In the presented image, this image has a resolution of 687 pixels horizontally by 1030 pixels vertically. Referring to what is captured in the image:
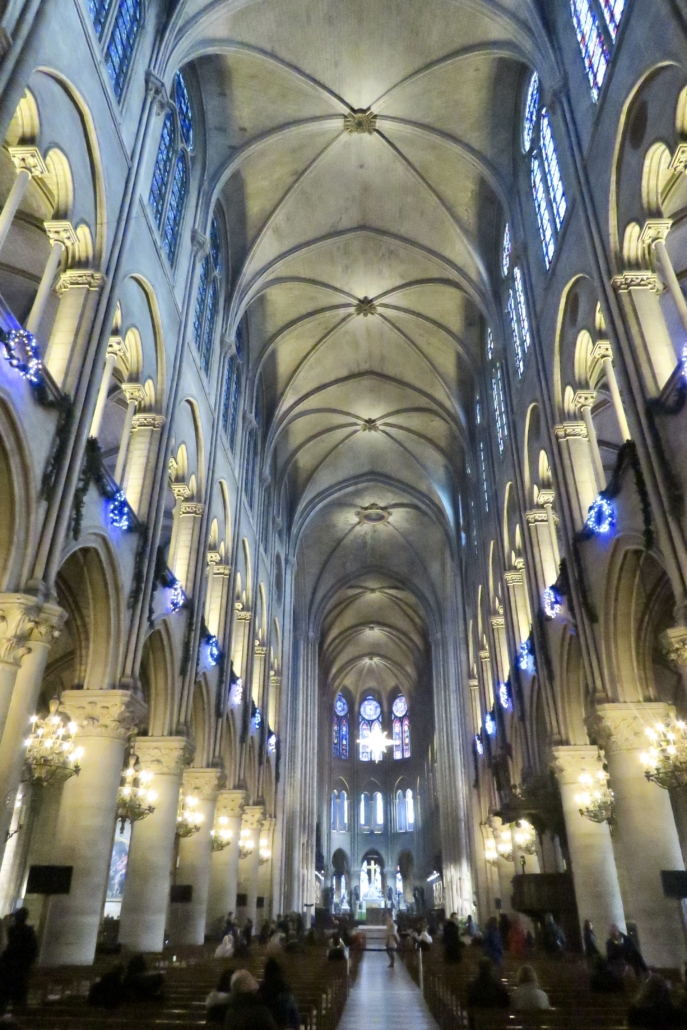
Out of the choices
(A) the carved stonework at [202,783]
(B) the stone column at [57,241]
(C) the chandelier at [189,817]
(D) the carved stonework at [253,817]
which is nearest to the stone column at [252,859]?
(D) the carved stonework at [253,817]

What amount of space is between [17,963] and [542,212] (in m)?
17.5

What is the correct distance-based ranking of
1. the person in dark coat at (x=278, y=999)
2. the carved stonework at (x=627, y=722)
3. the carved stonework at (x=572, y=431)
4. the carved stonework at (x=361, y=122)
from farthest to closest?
1. the carved stonework at (x=361, y=122)
2. the carved stonework at (x=572, y=431)
3. the carved stonework at (x=627, y=722)
4. the person in dark coat at (x=278, y=999)

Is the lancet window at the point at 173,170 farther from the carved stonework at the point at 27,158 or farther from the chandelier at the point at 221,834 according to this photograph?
the chandelier at the point at 221,834

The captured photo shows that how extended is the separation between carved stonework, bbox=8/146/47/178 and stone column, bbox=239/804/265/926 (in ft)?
68.9

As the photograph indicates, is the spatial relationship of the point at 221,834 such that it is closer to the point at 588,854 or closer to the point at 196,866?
the point at 196,866

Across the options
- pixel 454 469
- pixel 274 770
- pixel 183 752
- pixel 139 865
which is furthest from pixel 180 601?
pixel 454 469

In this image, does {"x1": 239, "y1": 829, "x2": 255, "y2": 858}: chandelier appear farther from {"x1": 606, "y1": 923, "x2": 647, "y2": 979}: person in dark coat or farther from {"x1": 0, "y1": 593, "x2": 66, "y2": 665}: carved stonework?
{"x1": 0, "y1": 593, "x2": 66, "y2": 665}: carved stonework

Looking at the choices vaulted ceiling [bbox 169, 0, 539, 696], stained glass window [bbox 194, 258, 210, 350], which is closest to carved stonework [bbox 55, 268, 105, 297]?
vaulted ceiling [bbox 169, 0, 539, 696]

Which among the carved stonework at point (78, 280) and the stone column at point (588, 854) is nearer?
the carved stonework at point (78, 280)

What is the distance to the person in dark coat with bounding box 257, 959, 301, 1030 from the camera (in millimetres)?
6566

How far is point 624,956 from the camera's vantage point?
1170 cm

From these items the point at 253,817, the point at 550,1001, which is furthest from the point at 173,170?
the point at 253,817

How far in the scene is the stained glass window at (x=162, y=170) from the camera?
1664cm

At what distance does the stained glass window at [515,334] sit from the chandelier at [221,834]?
50.3 ft
